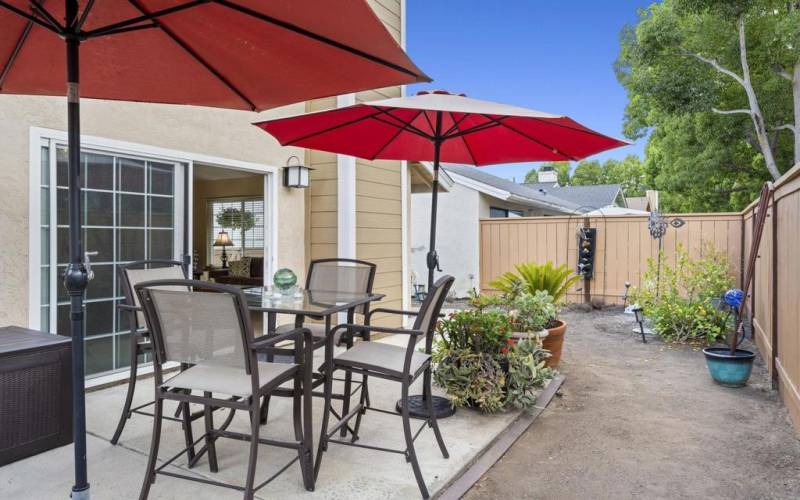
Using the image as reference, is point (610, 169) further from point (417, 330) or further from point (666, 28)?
point (417, 330)

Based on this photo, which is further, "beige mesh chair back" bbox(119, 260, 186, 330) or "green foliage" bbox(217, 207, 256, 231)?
"green foliage" bbox(217, 207, 256, 231)

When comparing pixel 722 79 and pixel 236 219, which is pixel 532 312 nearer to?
pixel 236 219

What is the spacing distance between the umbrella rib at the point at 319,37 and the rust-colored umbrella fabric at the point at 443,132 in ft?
2.61

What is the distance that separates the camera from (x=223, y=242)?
9398 millimetres

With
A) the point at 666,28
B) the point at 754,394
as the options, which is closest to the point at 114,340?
the point at 754,394

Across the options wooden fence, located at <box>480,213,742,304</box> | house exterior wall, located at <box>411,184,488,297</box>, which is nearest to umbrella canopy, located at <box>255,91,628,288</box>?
wooden fence, located at <box>480,213,742,304</box>

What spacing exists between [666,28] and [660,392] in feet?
33.7

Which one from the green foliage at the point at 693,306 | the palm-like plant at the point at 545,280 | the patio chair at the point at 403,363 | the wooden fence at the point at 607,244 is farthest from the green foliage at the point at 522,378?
the wooden fence at the point at 607,244

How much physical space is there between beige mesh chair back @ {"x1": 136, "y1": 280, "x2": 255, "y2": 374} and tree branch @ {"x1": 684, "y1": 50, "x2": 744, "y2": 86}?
42.5 feet

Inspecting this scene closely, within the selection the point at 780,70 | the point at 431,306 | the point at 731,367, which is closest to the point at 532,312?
the point at 731,367

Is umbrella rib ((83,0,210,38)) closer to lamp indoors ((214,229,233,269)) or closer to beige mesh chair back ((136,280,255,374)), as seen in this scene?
beige mesh chair back ((136,280,255,374))

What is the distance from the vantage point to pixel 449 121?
3854mm

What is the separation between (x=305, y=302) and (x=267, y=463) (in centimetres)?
91

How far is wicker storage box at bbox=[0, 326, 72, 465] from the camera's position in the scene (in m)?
2.70
